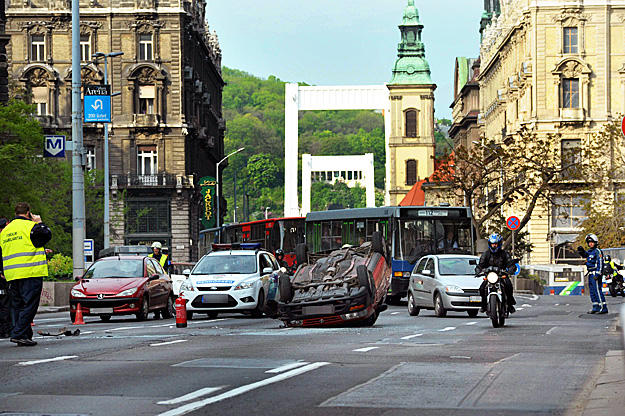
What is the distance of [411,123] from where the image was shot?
5472 inches

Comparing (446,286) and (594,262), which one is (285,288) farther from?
(594,262)

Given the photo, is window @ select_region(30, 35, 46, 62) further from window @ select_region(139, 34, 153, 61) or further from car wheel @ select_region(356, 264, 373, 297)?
car wheel @ select_region(356, 264, 373, 297)

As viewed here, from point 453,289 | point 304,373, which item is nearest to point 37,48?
point 453,289

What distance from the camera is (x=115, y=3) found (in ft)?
245

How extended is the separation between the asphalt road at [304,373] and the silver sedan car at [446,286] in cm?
725

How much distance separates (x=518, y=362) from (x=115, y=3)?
213 ft

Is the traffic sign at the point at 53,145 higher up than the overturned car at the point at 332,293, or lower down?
higher up

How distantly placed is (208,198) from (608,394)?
231 ft

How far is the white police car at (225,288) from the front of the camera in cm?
2520

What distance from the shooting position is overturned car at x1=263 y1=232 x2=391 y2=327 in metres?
20.6

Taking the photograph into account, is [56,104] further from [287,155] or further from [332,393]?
[332,393]

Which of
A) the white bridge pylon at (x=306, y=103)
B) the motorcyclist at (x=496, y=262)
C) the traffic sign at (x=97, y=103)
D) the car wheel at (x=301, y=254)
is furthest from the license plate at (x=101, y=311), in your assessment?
the white bridge pylon at (x=306, y=103)

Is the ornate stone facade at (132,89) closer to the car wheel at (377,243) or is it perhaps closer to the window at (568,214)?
the window at (568,214)

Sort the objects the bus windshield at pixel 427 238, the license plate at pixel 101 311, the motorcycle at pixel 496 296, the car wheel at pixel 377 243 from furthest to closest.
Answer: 1. the bus windshield at pixel 427 238
2. the license plate at pixel 101 311
3. the car wheel at pixel 377 243
4. the motorcycle at pixel 496 296
